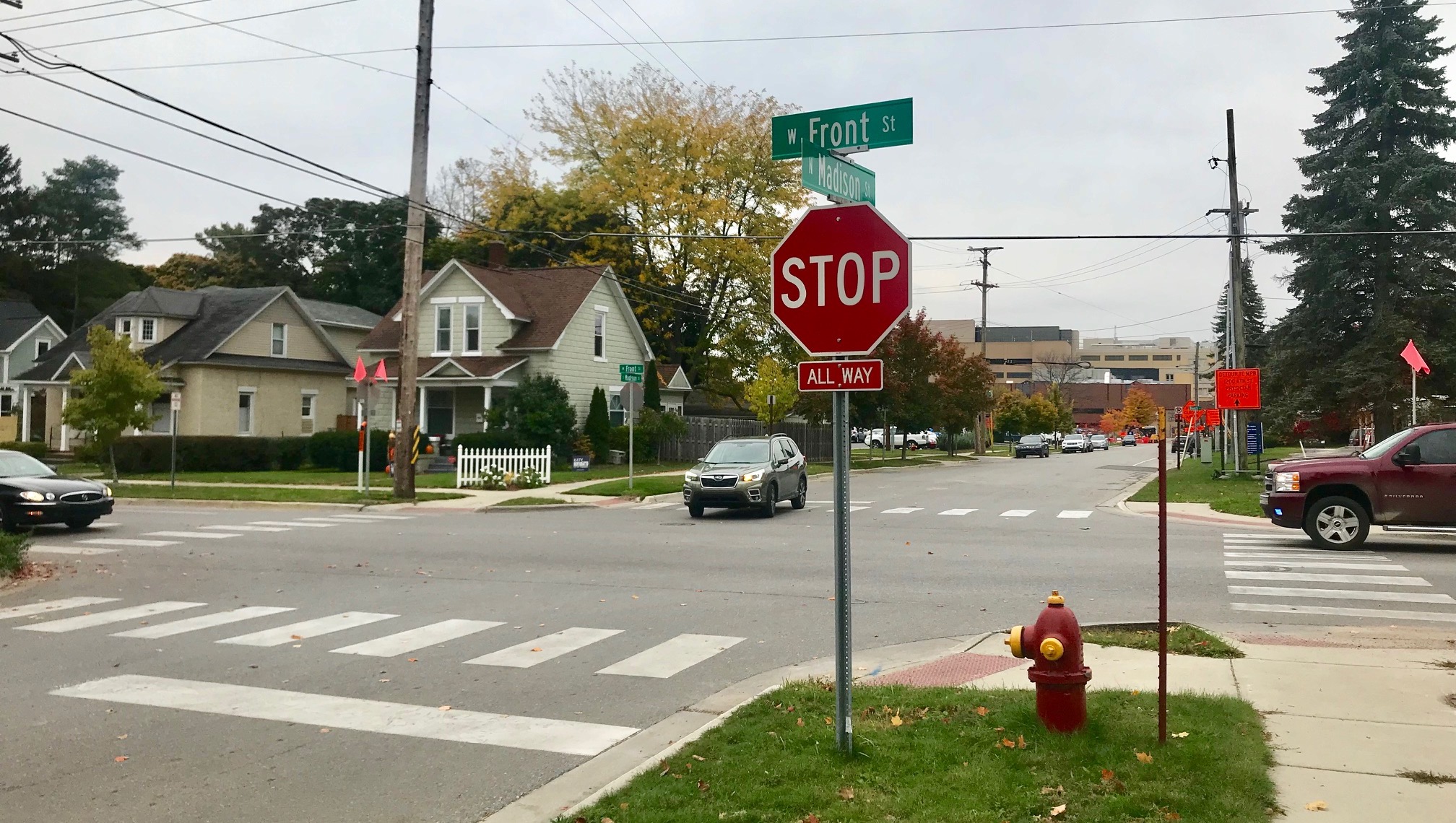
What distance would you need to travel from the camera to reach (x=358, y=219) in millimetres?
74500

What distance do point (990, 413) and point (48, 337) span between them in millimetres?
59881

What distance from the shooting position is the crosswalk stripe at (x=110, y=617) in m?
10.3

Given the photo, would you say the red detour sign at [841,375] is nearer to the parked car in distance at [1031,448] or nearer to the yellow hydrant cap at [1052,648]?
the yellow hydrant cap at [1052,648]

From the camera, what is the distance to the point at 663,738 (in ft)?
21.0

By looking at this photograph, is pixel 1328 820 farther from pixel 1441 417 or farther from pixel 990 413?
pixel 990 413

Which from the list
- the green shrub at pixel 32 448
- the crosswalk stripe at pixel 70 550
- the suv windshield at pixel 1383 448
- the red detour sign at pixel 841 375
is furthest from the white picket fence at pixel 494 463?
the red detour sign at pixel 841 375

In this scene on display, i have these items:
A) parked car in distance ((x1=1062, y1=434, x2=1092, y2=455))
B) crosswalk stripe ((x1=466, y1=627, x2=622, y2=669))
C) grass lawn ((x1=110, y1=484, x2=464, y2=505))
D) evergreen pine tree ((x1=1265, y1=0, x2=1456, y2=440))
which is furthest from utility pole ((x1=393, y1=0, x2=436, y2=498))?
parked car in distance ((x1=1062, y1=434, x2=1092, y2=455))

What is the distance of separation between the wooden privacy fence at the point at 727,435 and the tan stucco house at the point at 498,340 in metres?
2.99

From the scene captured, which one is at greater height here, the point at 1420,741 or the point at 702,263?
the point at 702,263

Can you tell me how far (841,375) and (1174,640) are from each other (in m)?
4.89

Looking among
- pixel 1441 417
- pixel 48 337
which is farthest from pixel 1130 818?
pixel 48 337

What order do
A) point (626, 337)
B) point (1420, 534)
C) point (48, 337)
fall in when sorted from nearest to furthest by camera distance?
1. point (1420, 534)
2. point (626, 337)
3. point (48, 337)

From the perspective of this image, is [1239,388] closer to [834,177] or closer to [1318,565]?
[1318,565]

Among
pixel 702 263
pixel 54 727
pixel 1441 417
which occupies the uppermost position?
pixel 702 263
